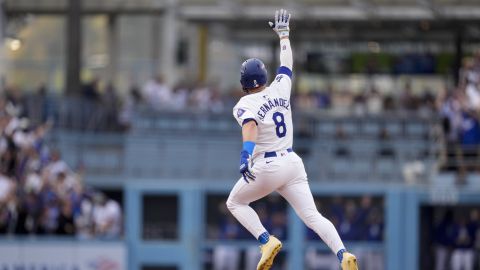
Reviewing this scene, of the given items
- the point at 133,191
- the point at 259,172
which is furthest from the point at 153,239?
the point at 259,172

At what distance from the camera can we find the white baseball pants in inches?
409

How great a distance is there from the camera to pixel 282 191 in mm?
10625

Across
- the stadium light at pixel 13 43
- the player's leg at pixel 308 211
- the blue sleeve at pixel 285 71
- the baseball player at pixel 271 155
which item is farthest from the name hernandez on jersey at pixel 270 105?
the stadium light at pixel 13 43

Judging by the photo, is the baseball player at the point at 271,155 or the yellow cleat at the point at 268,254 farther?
the yellow cleat at the point at 268,254

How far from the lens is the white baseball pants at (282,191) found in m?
10.4

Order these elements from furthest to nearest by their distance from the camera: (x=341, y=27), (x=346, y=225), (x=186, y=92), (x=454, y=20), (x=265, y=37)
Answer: (x=265, y=37)
(x=341, y=27)
(x=454, y=20)
(x=186, y=92)
(x=346, y=225)

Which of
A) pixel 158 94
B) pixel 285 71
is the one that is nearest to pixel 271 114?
pixel 285 71

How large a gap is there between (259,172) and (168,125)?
573 inches

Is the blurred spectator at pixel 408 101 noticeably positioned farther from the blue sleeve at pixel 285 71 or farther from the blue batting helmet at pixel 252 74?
the blue batting helmet at pixel 252 74

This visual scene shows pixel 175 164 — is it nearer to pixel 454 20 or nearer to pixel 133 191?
pixel 133 191

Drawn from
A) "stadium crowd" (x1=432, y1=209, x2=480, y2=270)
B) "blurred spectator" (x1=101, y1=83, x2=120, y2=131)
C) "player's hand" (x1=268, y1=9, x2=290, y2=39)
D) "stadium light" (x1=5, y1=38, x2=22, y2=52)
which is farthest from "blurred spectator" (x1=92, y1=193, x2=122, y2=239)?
"player's hand" (x1=268, y1=9, x2=290, y2=39)

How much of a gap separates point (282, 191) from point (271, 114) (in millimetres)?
706

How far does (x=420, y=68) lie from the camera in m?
31.6

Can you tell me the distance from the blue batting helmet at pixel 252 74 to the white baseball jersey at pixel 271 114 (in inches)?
3.4
